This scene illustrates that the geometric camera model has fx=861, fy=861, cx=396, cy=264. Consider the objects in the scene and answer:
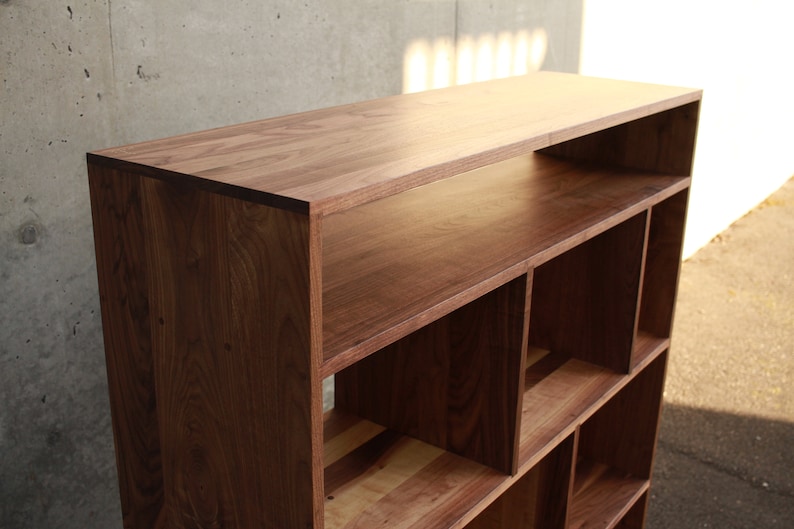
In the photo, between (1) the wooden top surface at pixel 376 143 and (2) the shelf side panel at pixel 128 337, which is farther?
(2) the shelf side panel at pixel 128 337

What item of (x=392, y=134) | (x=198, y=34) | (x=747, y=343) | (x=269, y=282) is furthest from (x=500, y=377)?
(x=747, y=343)

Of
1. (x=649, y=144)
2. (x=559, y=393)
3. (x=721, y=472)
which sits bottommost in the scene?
(x=721, y=472)

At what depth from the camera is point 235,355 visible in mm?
1288

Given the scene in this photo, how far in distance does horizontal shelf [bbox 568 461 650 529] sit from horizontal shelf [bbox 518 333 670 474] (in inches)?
15.9

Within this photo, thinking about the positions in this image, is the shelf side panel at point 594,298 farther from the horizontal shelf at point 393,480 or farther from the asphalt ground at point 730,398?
the asphalt ground at point 730,398

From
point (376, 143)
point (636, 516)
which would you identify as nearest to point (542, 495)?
point (636, 516)

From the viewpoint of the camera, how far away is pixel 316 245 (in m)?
1.14

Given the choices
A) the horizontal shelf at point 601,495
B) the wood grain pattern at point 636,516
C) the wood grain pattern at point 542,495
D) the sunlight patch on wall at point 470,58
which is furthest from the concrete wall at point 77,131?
the wood grain pattern at point 636,516

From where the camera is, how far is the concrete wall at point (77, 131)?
183 centimetres

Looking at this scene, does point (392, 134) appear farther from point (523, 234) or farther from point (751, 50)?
point (751, 50)

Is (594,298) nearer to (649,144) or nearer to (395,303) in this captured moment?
(649,144)

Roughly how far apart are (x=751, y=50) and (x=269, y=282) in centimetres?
540

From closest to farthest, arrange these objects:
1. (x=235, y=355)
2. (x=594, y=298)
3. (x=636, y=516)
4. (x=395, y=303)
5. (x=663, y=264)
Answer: (x=235, y=355), (x=395, y=303), (x=594, y=298), (x=663, y=264), (x=636, y=516)

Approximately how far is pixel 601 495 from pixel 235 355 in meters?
1.53
